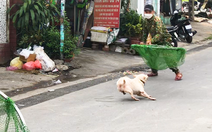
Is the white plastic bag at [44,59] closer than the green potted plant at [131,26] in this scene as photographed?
Yes

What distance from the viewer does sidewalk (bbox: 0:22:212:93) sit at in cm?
725

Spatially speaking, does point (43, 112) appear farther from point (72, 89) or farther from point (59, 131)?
point (72, 89)

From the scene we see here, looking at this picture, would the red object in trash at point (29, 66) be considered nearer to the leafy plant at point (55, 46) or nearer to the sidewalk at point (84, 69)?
the sidewalk at point (84, 69)

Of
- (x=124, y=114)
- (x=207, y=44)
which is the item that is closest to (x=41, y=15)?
(x=124, y=114)

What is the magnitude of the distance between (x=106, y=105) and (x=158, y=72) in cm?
328

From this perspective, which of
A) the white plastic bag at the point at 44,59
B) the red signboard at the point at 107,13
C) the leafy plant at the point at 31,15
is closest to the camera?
the white plastic bag at the point at 44,59

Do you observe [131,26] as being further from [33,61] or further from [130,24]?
[33,61]

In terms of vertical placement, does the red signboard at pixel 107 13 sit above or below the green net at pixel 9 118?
above

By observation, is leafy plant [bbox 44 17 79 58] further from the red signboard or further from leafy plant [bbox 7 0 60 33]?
the red signboard

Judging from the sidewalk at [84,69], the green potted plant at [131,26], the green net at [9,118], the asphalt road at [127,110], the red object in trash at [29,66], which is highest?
the green potted plant at [131,26]

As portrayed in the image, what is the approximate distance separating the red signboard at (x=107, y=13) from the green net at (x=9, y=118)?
8.75 meters

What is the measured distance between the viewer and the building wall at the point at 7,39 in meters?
8.76

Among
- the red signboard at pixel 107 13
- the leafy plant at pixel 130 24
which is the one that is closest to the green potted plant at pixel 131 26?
the leafy plant at pixel 130 24

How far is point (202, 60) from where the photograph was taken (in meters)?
10.5
